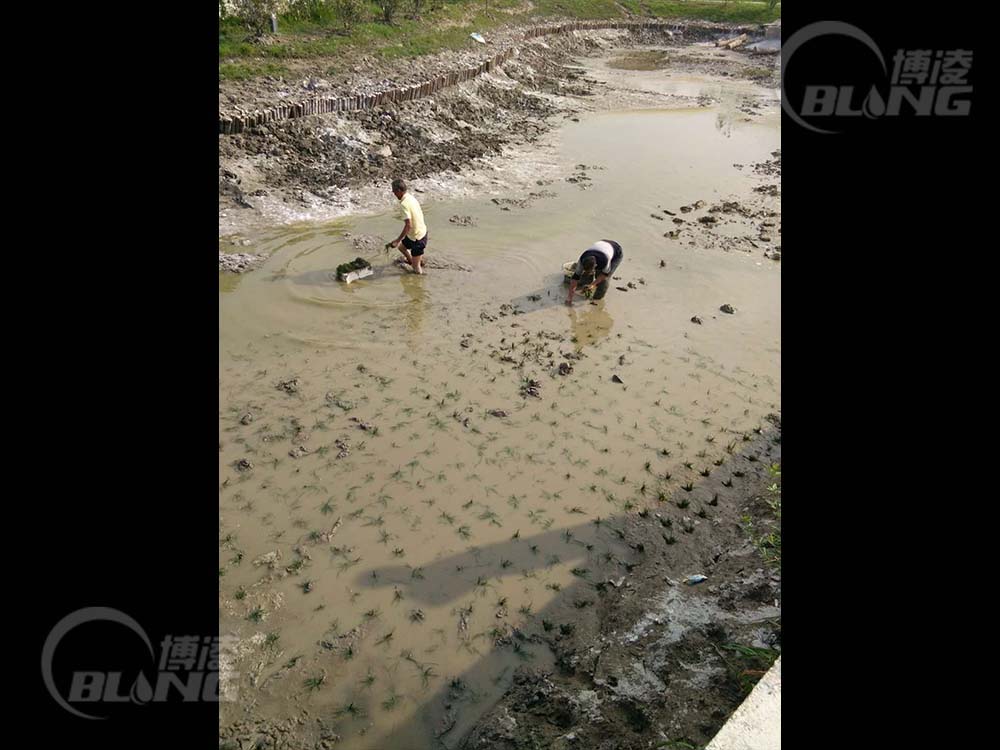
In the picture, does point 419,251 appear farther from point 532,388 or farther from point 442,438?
point 442,438

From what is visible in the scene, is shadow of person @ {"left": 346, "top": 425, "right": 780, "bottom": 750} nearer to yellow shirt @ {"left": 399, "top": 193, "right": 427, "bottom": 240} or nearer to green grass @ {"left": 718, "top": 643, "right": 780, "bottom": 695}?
green grass @ {"left": 718, "top": 643, "right": 780, "bottom": 695}

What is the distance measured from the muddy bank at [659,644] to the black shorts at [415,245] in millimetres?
6164

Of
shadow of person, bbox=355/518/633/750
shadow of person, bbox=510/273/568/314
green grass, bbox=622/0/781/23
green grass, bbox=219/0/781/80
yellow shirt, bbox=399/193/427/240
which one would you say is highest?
green grass, bbox=622/0/781/23

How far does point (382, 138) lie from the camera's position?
16.0 m

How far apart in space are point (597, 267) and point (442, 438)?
14.5 ft

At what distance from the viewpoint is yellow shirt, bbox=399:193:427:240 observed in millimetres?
9914

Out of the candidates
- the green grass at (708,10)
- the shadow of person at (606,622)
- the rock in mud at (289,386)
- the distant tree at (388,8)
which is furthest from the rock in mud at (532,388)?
the green grass at (708,10)

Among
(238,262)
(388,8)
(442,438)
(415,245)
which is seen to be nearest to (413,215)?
(415,245)

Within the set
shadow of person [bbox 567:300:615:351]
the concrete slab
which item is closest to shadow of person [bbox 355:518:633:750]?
the concrete slab

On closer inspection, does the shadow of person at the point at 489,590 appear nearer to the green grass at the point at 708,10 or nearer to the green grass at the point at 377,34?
the green grass at the point at 377,34
